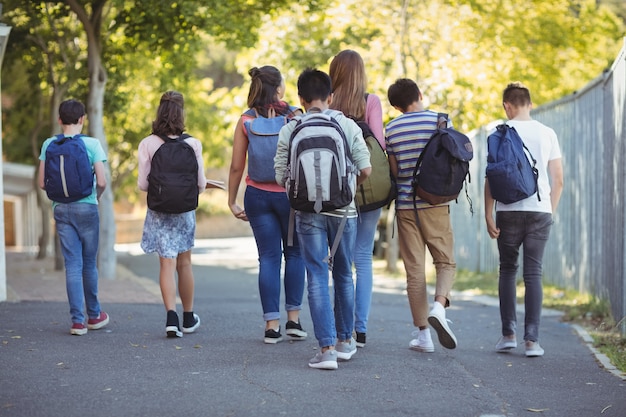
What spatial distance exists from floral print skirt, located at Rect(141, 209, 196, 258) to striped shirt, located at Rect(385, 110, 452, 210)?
1680 millimetres

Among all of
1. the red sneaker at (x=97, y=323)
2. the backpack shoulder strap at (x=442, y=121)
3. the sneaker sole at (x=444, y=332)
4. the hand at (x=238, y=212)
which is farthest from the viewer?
the red sneaker at (x=97, y=323)

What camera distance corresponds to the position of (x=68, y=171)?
7891mm

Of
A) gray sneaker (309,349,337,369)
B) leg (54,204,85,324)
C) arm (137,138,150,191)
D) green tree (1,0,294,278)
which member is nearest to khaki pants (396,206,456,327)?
gray sneaker (309,349,337,369)

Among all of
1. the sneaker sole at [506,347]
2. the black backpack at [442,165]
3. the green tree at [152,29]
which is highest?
the green tree at [152,29]

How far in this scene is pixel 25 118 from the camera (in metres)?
26.2

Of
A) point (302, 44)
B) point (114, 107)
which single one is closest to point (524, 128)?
point (114, 107)

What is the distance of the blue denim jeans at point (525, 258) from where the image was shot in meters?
7.37

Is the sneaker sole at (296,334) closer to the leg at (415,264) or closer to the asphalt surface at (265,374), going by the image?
the asphalt surface at (265,374)

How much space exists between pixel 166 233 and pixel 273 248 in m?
0.93

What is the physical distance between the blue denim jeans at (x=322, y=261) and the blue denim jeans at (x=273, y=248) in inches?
30.2

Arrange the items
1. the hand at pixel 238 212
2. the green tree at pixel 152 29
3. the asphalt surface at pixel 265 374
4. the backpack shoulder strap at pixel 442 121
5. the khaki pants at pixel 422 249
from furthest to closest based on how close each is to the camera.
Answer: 1. the green tree at pixel 152 29
2. the hand at pixel 238 212
3. the khaki pants at pixel 422 249
4. the backpack shoulder strap at pixel 442 121
5. the asphalt surface at pixel 265 374

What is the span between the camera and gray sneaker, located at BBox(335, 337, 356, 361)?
664 centimetres

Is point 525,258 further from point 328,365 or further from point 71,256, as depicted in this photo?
point 71,256

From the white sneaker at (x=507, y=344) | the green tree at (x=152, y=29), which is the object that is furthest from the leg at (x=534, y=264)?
the green tree at (x=152, y=29)
